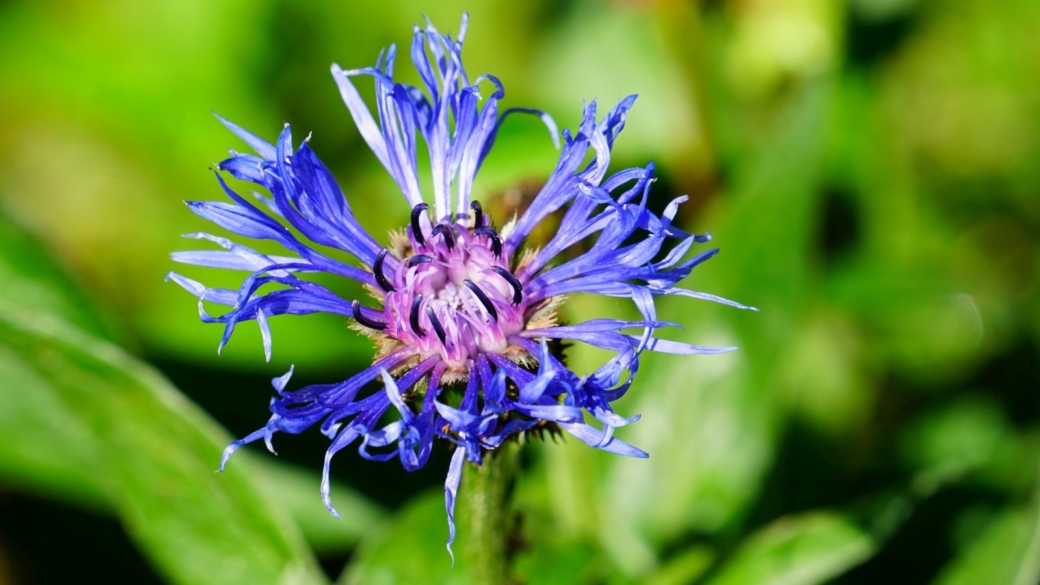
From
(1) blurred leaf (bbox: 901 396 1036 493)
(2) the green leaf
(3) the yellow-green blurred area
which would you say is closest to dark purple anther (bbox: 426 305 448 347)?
(3) the yellow-green blurred area

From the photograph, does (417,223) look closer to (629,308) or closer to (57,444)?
(629,308)

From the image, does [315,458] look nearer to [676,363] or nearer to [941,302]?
[676,363]

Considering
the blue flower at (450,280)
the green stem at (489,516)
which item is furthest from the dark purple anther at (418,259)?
the green stem at (489,516)

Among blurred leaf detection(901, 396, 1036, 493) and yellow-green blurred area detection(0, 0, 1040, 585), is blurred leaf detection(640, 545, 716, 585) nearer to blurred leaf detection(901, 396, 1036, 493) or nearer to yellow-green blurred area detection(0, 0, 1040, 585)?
yellow-green blurred area detection(0, 0, 1040, 585)

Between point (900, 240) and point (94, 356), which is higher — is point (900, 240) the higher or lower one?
the lower one

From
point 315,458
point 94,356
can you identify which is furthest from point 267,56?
point 94,356
